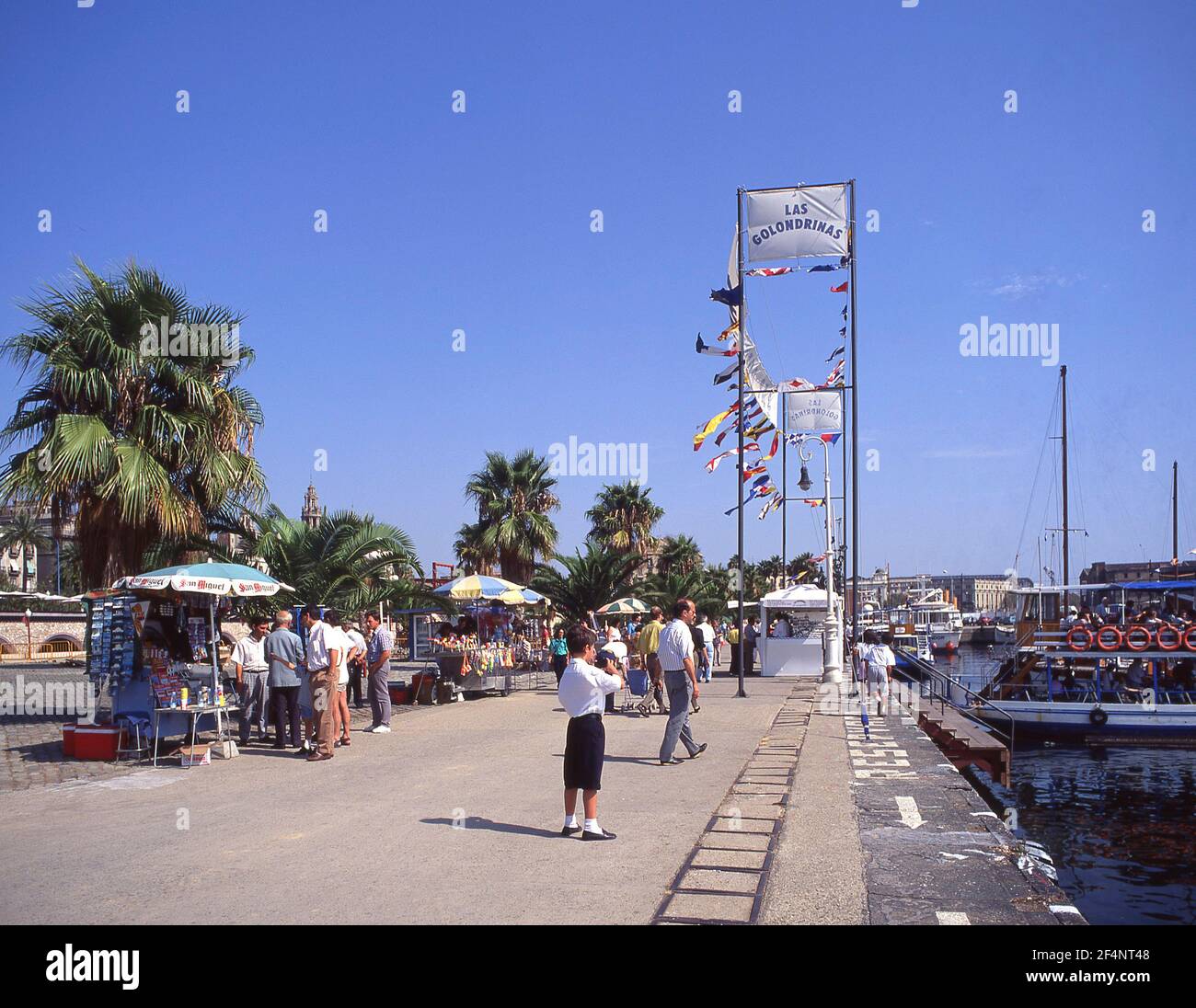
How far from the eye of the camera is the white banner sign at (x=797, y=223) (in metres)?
21.0

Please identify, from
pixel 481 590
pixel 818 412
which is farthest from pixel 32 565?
pixel 818 412

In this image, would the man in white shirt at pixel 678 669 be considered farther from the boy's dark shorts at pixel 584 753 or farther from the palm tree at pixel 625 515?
the palm tree at pixel 625 515

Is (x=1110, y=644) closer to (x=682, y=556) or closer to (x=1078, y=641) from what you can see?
(x=1078, y=641)

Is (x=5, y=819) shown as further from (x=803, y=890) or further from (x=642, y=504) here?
(x=642, y=504)

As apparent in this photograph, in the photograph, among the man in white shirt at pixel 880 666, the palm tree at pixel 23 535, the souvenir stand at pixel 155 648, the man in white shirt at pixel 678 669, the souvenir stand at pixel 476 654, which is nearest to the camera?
the man in white shirt at pixel 678 669

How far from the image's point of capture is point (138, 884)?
6539 mm

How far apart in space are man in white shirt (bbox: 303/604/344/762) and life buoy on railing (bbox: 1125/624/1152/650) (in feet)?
57.9

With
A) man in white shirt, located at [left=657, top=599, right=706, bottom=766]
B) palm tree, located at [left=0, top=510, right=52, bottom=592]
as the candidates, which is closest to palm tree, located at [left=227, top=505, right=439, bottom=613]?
man in white shirt, located at [left=657, top=599, right=706, bottom=766]

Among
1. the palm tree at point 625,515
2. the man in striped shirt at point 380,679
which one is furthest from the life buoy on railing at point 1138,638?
the palm tree at point 625,515

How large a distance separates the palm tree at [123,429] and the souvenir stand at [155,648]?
2.39 m

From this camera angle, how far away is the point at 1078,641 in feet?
73.3

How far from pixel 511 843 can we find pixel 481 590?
14742mm
